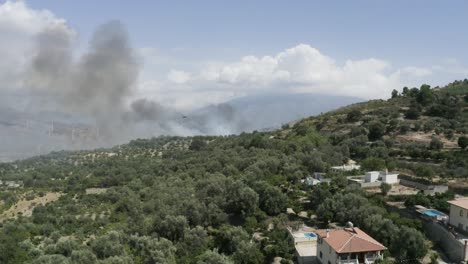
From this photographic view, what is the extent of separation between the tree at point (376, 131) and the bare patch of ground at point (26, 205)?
4545cm

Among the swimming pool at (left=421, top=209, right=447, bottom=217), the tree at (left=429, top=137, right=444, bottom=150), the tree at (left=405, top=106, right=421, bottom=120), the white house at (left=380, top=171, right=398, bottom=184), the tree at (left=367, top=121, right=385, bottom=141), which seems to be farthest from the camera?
the tree at (left=405, top=106, right=421, bottom=120)

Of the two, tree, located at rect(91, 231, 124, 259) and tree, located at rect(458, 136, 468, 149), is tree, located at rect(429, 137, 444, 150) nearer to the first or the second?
tree, located at rect(458, 136, 468, 149)

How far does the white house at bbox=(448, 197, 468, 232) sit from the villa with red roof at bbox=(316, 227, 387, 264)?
21.3ft

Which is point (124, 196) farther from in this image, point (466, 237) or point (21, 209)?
point (466, 237)

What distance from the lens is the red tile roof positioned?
20.6m

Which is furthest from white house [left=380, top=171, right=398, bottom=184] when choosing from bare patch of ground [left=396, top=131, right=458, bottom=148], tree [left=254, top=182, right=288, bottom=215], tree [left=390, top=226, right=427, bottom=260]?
bare patch of ground [left=396, top=131, right=458, bottom=148]

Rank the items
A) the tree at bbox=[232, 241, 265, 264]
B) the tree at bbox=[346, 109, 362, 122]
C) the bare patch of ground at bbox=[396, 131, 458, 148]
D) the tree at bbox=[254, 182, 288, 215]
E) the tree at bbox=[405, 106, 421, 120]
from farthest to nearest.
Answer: the tree at bbox=[346, 109, 362, 122] → the tree at bbox=[405, 106, 421, 120] → the bare patch of ground at bbox=[396, 131, 458, 148] → the tree at bbox=[254, 182, 288, 215] → the tree at bbox=[232, 241, 265, 264]

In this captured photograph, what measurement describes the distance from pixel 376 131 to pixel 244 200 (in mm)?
31962

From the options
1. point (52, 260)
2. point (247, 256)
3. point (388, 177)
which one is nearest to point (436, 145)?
point (388, 177)

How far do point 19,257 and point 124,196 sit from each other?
69.9ft

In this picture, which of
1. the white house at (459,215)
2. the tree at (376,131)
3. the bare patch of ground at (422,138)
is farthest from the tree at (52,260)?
the tree at (376,131)

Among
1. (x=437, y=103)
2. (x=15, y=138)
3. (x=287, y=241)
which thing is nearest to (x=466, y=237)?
(x=287, y=241)

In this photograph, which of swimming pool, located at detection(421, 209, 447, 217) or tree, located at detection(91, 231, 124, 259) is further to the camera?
swimming pool, located at detection(421, 209, 447, 217)

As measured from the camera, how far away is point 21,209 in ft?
166
